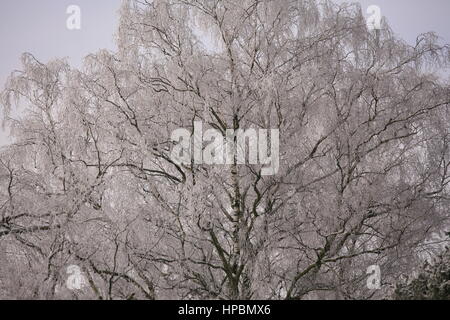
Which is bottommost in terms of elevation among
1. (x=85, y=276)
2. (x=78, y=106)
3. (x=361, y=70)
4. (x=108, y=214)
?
(x=85, y=276)

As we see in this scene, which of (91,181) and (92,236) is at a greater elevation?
(91,181)

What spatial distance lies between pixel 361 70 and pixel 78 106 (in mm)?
4421

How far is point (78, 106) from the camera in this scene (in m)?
6.82
